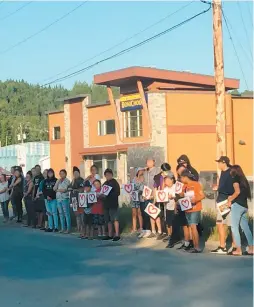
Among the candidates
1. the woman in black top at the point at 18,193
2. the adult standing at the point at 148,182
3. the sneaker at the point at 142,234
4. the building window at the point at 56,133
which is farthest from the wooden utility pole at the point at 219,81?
the building window at the point at 56,133

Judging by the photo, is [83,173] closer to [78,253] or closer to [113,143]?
[113,143]

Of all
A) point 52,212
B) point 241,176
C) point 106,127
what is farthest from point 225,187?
point 106,127

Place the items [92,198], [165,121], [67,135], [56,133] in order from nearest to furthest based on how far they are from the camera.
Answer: [92,198], [165,121], [67,135], [56,133]

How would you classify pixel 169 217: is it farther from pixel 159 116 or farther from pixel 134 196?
pixel 159 116

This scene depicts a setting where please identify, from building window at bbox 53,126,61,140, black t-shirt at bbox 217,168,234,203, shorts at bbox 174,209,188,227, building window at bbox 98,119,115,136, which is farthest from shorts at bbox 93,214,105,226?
building window at bbox 53,126,61,140

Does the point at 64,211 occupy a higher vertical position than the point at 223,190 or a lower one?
lower

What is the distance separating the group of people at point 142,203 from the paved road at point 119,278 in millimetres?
769

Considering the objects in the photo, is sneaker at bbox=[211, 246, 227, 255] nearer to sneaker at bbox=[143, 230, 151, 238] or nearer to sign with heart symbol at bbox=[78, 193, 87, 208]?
sneaker at bbox=[143, 230, 151, 238]

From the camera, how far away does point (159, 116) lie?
1746 inches

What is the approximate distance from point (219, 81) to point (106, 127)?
3562cm

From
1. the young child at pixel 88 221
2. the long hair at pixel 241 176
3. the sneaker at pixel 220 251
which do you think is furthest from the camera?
the young child at pixel 88 221

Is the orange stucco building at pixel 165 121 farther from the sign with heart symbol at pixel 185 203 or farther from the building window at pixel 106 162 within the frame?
the sign with heart symbol at pixel 185 203

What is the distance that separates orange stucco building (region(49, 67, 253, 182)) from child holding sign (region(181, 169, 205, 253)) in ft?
86.9

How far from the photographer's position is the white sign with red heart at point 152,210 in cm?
1490
